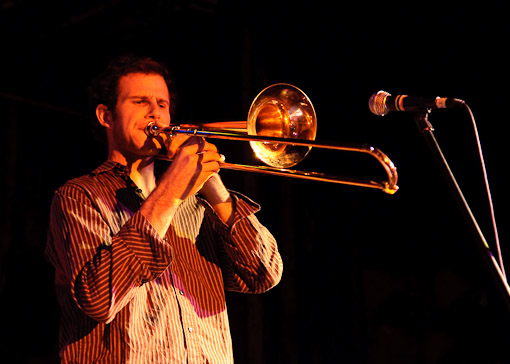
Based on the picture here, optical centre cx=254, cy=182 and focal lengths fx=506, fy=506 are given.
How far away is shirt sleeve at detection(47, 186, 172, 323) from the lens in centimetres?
194

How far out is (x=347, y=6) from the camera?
3.68 metres

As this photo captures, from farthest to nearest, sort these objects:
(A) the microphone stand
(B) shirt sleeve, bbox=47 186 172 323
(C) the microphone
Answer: (B) shirt sleeve, bbox=47 186 172 323
(C) the microphone
(A) the microphone stand

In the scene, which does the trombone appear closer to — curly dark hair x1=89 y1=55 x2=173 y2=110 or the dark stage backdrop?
curly dark hair x1=89 y1=55 x2=173 y2=110

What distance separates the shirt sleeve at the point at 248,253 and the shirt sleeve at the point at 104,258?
1.53ft

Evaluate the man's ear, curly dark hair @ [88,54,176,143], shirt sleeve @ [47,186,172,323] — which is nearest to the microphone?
shirt sleeve @ [47,186,172,323]

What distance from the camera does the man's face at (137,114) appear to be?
2.56 metres

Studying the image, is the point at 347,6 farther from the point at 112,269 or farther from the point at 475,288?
the point at 112,269

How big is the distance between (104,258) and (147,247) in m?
0.17

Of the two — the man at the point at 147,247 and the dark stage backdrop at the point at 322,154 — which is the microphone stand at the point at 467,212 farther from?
the dark stage backdrop at the point at 322,154

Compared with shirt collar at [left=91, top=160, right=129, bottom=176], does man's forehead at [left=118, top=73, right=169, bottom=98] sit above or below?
above

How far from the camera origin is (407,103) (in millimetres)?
1811

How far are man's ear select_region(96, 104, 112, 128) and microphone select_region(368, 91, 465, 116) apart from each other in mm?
1504

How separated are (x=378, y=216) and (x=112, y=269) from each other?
2.37m

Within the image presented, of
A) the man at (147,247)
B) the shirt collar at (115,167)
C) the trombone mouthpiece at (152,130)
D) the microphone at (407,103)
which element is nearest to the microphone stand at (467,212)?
the microphone at (407,103)
